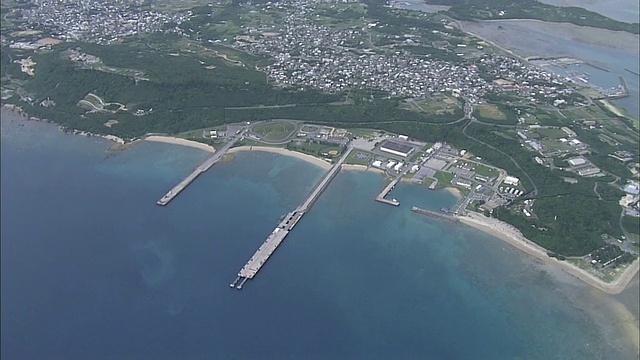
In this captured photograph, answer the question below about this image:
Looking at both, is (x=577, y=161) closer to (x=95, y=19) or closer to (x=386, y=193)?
(x=386, y=193)

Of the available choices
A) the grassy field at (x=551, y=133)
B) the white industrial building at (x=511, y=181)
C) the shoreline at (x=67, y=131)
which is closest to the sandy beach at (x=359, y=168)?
the white industrial building at (x=511, y=181)

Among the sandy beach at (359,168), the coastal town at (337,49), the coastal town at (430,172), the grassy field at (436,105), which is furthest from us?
the coastal town at (337,49)

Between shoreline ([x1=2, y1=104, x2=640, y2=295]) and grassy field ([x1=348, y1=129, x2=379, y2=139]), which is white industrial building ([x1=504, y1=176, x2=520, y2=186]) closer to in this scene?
shoreline ([x1=2, y1=104, x2=640, y2=295])

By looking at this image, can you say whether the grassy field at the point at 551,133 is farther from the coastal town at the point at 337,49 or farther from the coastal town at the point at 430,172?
the coastal town at the point at 337,49

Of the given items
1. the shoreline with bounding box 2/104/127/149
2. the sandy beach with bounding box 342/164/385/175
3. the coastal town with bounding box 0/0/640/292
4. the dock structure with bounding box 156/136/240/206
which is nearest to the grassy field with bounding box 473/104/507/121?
the coastal town with bounding box 0/0/640/292

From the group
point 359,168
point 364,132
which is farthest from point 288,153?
point 364,132

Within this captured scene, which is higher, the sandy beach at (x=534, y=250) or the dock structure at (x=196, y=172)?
the sandy beach at (x=534, y=250)

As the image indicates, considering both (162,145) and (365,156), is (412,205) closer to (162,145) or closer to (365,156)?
(365,156)
